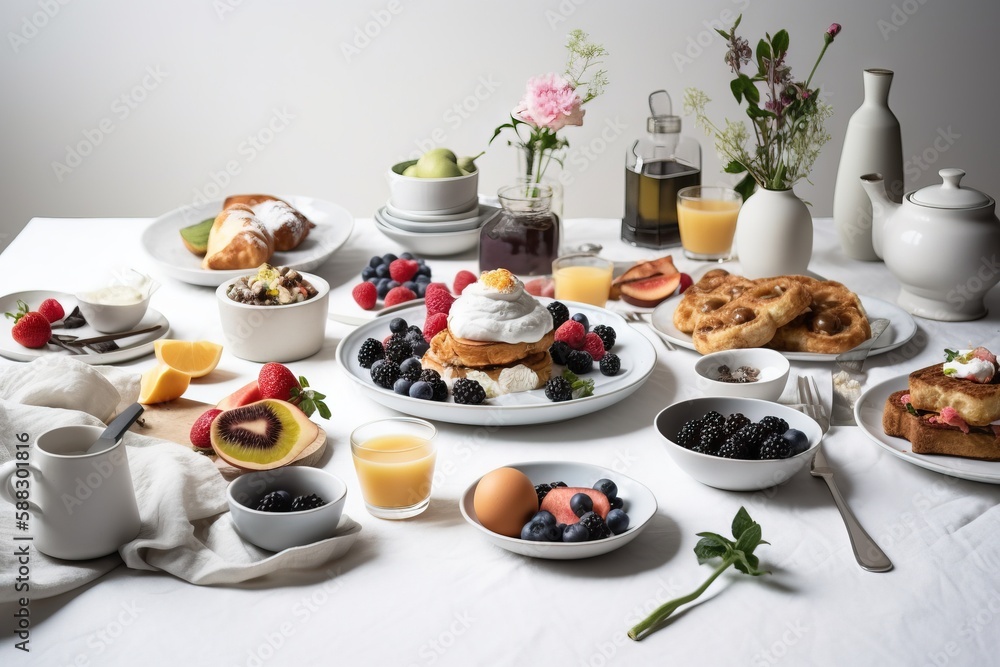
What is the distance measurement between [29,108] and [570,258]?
12.1 feet

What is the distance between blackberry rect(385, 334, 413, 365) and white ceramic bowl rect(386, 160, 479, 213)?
36.4 inches

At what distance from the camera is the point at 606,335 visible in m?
2.11

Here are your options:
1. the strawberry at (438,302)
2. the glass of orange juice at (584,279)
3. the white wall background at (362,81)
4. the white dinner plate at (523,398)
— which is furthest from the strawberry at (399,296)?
the white wall background at (362,81)

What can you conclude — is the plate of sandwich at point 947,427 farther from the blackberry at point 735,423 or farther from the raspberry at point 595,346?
the raspberry at point 595,346

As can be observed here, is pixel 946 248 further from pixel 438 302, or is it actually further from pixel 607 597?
pixel 607 597

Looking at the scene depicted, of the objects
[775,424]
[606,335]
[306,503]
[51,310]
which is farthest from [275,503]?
[51,310]

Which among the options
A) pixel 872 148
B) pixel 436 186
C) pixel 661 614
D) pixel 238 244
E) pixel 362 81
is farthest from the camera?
pixel 362 81

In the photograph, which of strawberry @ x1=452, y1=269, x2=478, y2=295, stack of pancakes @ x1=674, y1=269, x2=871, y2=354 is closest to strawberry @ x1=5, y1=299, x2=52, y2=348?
strawberry @ x1=452, y1=269, x2=478, y2=295

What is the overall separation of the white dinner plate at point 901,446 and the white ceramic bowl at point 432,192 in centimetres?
148

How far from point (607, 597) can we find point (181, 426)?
94cm

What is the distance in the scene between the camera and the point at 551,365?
2.00 m

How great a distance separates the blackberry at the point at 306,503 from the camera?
139cm

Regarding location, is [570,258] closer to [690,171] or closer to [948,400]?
[690,171]

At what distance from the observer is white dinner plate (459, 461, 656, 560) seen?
1338mm
